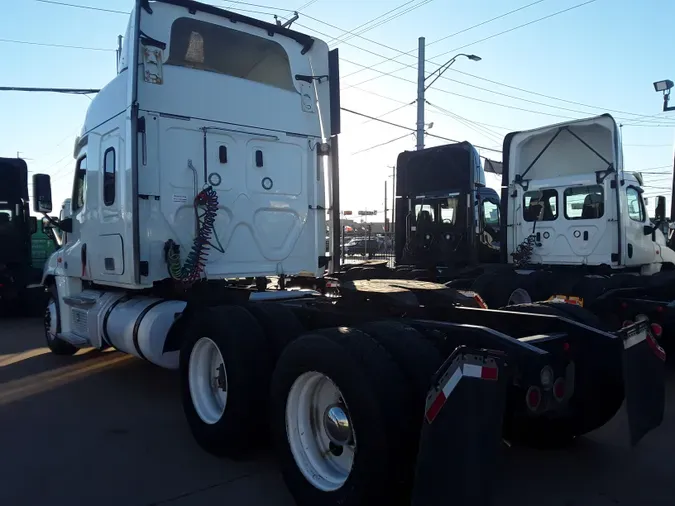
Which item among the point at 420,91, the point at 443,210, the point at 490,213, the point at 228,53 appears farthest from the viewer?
the point at 420,91

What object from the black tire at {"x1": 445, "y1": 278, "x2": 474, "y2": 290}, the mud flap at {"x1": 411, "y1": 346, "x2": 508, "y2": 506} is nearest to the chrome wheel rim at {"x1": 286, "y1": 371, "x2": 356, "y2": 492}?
the mud flap at {"x1": 411, "y1": 346, "x2": 508, "y2": 506}

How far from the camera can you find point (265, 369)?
4484 mm

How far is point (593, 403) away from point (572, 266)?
5.97 meters

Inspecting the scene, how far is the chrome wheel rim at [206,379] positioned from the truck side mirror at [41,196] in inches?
158

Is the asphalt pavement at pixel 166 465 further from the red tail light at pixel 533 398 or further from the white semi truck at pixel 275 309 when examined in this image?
the red tail light at pixel 533 398

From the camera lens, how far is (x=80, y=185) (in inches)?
300

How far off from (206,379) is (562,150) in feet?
25.2

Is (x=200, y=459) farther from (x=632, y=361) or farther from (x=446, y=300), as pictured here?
(x=632, y=361)

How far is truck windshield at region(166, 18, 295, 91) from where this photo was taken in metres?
6.39

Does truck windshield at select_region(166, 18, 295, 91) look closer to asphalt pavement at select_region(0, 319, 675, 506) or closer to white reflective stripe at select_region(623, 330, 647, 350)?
asphalt pavement at select_region(0, 319, 675, 506)

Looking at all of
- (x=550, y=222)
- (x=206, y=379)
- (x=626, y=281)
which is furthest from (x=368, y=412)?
(x=550, y=222)

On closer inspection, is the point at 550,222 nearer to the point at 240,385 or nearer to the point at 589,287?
the point at 589,287

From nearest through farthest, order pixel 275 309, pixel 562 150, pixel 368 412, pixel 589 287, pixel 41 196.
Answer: pixel 368 412 → pixel 275 309 → pixel 41 196 → pixel 589 287 → pixel 562 150

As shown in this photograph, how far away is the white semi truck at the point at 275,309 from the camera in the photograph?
10.4 feet
